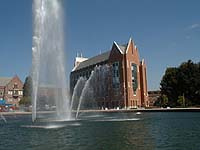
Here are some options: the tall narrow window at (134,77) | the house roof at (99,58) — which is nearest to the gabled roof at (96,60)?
the house roof at (99,58)

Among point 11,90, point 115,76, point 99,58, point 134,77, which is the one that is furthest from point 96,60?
point 11,90

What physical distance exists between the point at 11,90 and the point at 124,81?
4983cm

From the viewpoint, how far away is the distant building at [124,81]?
113 m

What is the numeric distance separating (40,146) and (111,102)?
96.4 m

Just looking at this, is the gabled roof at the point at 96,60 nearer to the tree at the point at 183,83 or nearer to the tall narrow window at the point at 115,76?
the tall narrow window at the point at 115,76

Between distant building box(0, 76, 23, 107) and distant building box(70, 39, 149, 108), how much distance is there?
3567 cm

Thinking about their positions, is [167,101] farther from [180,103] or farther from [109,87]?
[109,87]

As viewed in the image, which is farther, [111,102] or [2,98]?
[2,98]

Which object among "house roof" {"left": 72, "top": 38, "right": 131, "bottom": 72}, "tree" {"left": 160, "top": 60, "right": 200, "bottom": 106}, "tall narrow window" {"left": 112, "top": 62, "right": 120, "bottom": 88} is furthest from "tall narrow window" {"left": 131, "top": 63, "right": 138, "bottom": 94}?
"tree" {"left": 160, "top": 60, "right": 200, "bottom": 106}

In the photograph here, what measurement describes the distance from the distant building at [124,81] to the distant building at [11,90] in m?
35.7

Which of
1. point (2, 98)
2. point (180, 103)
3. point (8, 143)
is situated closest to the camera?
point (8, 143)

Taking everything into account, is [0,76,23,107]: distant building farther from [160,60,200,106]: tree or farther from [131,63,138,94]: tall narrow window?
[160,60,200,106]: tree

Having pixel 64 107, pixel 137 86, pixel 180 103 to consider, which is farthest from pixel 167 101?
pixel 64 107

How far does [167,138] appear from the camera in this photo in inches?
845
